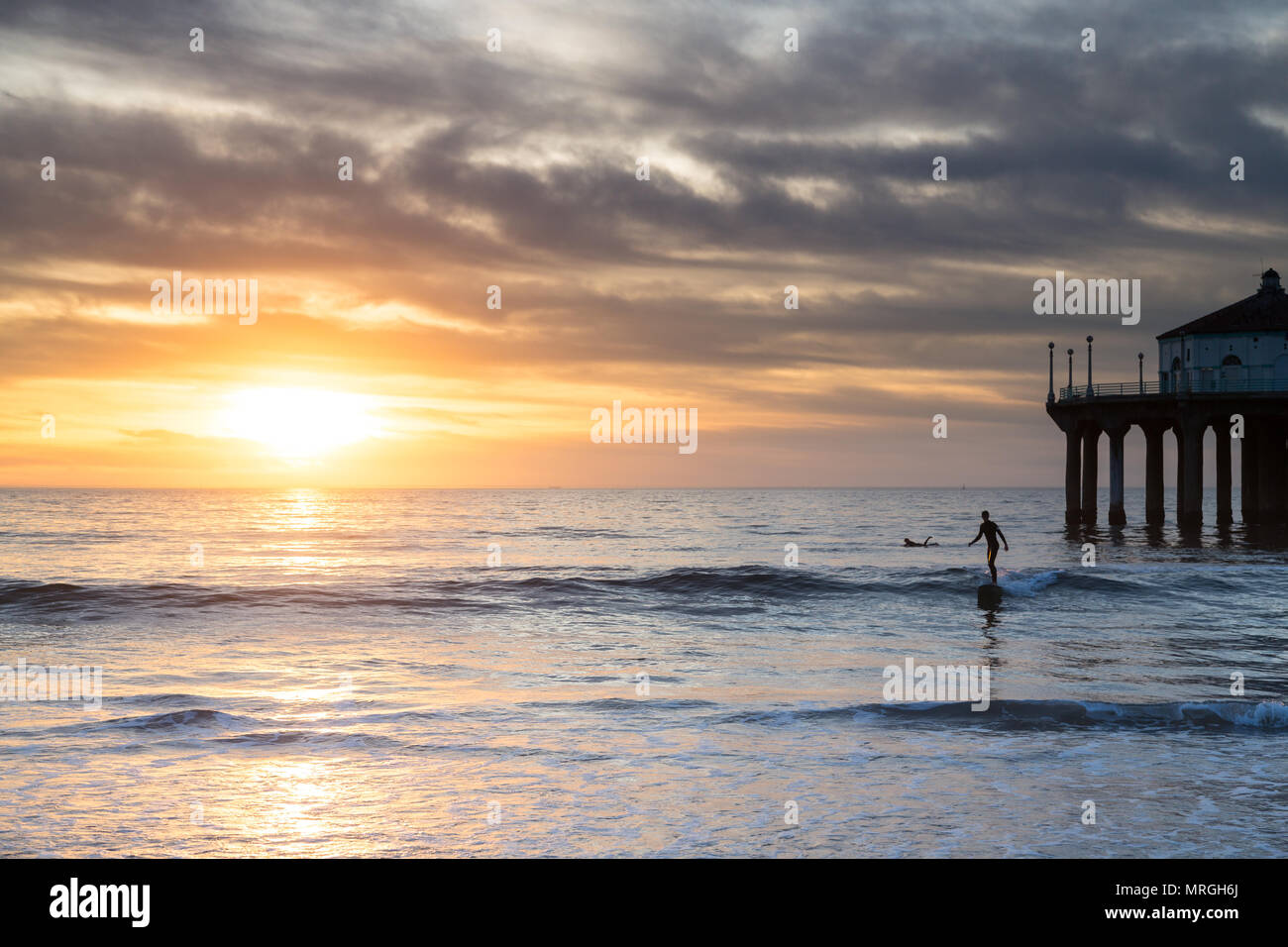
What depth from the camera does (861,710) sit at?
546 inches

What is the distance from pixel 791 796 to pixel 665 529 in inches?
2622

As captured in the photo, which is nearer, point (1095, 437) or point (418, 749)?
point (418, 749)

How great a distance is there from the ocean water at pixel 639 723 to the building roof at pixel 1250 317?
83.2 feet

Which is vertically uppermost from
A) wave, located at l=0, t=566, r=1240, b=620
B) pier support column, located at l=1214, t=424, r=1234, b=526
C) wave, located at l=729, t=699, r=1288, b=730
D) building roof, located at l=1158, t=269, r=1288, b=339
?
building roof, located at l=1158, t=269, r=1288, b=339

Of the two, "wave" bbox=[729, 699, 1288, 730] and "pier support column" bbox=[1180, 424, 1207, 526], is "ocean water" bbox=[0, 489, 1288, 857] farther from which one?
"pier support column" bbox=[1180, 424, 1207, 526]

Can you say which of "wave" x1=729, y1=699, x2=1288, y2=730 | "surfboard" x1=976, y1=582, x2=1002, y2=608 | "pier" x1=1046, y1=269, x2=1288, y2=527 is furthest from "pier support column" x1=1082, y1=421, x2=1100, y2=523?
"wave" x1=729, y1=699, x2=1288, y2=730

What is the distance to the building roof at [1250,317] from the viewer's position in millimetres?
53500

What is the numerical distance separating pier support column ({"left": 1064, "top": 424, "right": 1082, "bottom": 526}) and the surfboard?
32362 mm

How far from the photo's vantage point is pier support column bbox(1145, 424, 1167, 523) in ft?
191

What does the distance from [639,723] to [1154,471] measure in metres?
54.9

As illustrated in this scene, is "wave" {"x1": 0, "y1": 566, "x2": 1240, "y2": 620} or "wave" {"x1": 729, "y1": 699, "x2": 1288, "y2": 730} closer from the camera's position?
"wave" {"x1": 729, "y1": 699, "x2": 1288, "y2": 730}

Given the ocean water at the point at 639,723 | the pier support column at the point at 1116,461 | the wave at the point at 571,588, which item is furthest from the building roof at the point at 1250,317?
the ocean water at the point at 639,723

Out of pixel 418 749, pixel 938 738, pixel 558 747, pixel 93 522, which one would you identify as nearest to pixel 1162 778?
pixel 938 738
